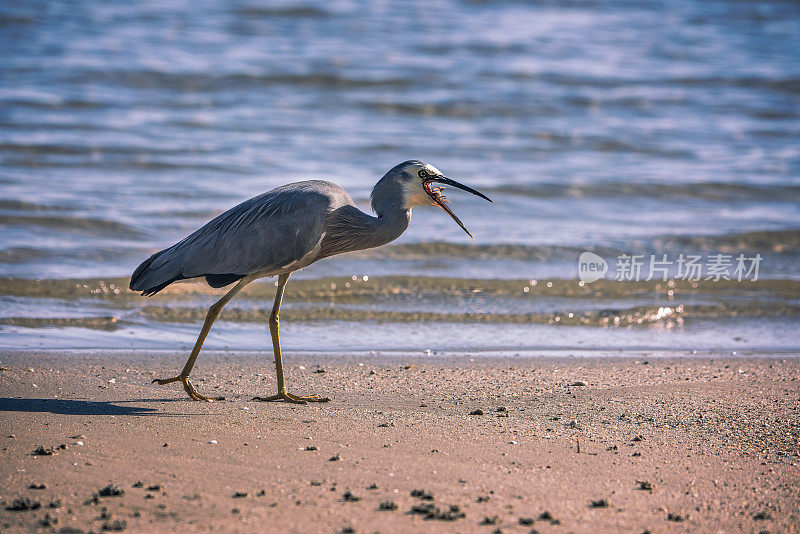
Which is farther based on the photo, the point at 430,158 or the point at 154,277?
the point at 430,158

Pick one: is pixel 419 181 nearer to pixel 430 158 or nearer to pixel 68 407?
pixel 68 407

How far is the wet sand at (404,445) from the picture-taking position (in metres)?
3.96

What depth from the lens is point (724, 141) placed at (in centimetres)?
1689

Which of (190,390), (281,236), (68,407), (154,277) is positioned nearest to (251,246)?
(281,236)

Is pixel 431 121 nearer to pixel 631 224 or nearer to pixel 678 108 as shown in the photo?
pixel 678 108

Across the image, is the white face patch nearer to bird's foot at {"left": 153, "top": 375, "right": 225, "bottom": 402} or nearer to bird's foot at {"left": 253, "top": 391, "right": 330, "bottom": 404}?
bird's foot at {"left": 253, "top": 391, "right": 330, "bottom": 404}

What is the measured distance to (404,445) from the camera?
4867 mm

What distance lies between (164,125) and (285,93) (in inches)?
135

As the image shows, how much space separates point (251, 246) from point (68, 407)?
1416 millimetres

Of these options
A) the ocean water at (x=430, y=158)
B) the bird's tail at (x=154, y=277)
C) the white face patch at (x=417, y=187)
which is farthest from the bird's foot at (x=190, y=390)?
the white face patch at (x=417, y=187)

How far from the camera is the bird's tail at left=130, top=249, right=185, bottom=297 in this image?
576 centimetres

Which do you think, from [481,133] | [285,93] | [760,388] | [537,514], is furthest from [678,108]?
[537,514]

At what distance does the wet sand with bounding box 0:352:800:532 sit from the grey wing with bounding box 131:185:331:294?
75 centimetres

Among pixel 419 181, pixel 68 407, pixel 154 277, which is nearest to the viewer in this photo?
pixel 68 407
